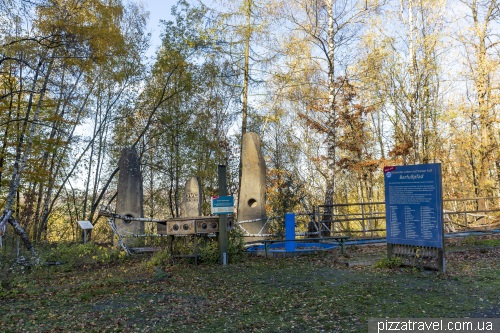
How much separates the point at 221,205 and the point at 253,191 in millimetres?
3759

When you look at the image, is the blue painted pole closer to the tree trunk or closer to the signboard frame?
the tree trunk

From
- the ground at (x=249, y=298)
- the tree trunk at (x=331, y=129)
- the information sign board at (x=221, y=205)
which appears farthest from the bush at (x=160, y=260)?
the tree trunk at (x=331, y=129)

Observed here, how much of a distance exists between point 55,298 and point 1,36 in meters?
8.98

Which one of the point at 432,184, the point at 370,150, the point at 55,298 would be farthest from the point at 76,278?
the point at 370,150

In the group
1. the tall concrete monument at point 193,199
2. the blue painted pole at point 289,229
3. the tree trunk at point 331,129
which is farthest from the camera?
the tall concrete monument at point 193,199

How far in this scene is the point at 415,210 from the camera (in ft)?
23.6

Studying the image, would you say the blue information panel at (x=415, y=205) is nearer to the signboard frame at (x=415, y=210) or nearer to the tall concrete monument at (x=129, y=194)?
the signboard frame at (x=415, y=210)

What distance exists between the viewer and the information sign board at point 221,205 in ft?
29.7

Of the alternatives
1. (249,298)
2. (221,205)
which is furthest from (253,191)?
(249,298)

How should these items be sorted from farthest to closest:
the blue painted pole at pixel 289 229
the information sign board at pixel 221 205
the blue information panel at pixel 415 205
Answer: the blue painted pole at pixel 289 229
the information sign board at pixel 221 205
the blue information panel at pixel 415 205

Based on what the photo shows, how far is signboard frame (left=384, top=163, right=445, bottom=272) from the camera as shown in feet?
22.5

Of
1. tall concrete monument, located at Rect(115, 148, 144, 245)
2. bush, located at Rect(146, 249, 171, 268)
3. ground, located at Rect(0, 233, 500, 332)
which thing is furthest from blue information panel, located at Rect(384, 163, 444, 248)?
tall concrete monument, located at Rect(115, 148, 144, 245)

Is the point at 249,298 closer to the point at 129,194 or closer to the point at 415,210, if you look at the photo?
the point at 415,210

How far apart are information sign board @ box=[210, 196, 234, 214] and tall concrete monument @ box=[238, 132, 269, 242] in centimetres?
358
